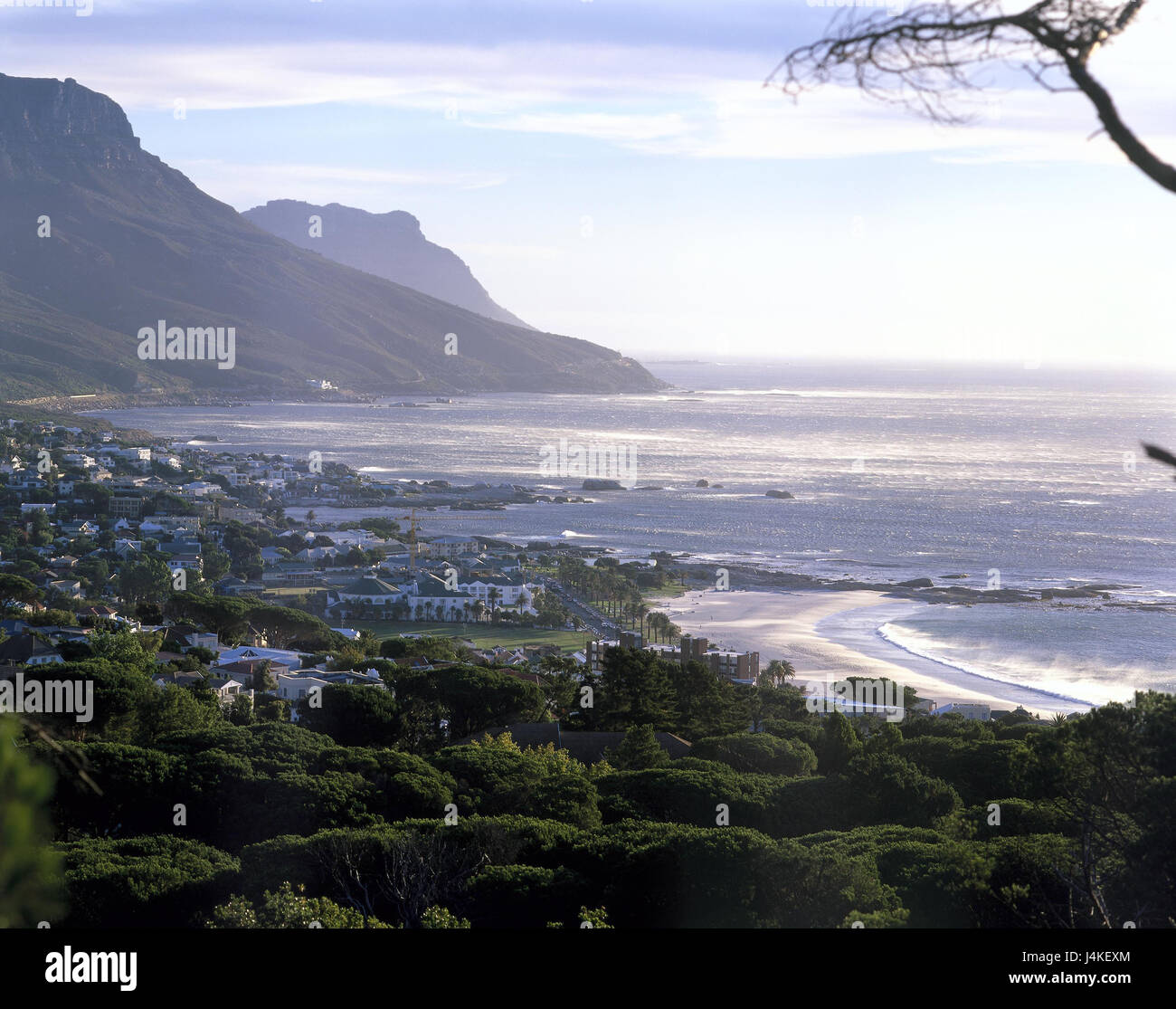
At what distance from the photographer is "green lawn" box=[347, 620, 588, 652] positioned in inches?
1156

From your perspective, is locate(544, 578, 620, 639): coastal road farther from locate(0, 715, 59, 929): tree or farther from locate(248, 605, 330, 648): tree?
locate(0, 715, 59, 929): tree

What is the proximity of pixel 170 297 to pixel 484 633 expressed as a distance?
4358 inches

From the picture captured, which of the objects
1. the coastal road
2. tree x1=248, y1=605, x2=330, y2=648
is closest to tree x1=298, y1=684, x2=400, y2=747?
tree x1=248, y1=605, x2=330, y2=648

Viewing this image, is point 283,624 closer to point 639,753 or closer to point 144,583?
point 144,583

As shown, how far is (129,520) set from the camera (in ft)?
148

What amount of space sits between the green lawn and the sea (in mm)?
7013

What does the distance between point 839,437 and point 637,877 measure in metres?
86.6

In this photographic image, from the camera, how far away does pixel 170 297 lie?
129 m

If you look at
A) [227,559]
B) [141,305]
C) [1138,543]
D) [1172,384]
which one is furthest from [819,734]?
[1172,384]

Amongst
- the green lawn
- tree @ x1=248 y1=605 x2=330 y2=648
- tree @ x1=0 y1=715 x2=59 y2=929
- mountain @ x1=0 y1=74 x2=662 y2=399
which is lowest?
the green lawn

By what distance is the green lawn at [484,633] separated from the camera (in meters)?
29.4

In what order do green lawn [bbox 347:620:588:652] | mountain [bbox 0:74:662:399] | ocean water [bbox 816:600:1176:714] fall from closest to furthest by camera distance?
ocean water [bbox 816:600:1176:714]
green lawn [bbox 347:620:588:652]
mountain [bbox 0:74:662:399]

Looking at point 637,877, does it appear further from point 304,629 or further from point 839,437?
point 839,437
